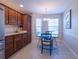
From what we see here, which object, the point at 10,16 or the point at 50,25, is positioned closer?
the point at 10,16

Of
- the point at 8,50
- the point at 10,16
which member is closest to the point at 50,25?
the point at 10,16

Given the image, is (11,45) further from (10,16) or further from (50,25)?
(50,25)

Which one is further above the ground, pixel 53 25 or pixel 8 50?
pixel 53 25

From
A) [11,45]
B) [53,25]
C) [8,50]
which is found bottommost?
[8,50]

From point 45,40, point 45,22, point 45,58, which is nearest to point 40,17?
point 45,22

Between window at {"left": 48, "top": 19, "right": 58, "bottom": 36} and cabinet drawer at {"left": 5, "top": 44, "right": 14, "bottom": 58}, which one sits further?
window at {"left": 48, "top": 19, "right": 58, "bottom": 36}

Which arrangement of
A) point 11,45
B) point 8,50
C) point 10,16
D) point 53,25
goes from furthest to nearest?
point 53,25 < point 10,16 < point 11,45 < point 8,50

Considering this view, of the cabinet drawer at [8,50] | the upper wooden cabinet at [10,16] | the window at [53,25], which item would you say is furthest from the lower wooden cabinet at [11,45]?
the window at [53,25]

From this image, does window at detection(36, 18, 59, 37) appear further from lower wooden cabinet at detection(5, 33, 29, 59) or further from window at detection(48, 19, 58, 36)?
lower wooden cabinet at detection(5, 33, 29, 59)

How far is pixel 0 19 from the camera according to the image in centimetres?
315

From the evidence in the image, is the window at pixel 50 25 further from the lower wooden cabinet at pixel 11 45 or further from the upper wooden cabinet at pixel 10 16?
the lower wooden cabinet at pixel 11 45

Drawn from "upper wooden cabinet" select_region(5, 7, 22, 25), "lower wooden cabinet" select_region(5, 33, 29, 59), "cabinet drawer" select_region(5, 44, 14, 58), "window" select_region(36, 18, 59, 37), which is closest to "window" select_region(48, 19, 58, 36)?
"window" select_region(36, 18, 59, 37)

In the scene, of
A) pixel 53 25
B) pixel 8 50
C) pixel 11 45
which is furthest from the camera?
pixel 53 25

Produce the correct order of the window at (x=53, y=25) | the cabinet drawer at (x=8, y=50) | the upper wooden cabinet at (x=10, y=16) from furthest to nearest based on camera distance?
1. the window at (x=53, y=25)
2. the upper wooden cabinet at (x=10, y=16)
3. the cabinet drawer at (x=8, y=50)
